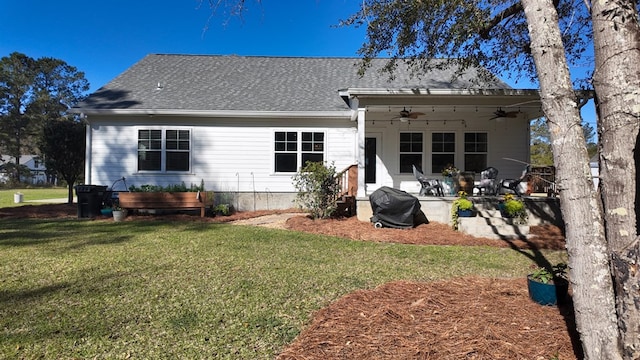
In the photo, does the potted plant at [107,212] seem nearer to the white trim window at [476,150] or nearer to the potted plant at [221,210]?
the potted plant at [221,210]

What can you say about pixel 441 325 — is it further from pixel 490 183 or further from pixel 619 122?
pixel 490 183

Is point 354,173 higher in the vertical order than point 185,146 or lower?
lower

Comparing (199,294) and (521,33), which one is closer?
(199,294)

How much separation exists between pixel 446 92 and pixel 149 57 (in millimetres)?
12617

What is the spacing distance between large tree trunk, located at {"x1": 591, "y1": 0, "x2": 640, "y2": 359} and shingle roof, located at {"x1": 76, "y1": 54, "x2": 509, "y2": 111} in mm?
8331

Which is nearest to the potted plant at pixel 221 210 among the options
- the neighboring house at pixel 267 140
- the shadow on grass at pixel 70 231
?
the neighboring house at pixel 267 140

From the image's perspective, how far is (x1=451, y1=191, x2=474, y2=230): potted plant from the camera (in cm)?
800

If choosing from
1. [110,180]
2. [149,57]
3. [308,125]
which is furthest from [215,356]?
[149,57]

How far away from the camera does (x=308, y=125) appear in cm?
1185

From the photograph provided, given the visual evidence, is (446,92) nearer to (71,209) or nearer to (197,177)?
(197,177)

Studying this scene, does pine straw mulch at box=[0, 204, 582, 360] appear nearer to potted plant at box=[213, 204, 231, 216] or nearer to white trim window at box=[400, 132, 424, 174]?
potted plant at box=[213, 204, 231, 216]

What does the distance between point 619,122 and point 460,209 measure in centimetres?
600

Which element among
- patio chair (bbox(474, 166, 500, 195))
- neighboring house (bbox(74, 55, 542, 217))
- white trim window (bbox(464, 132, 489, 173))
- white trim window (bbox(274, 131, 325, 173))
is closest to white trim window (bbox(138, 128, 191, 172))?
neighboring house (bbox(74, 55, 542, 217))

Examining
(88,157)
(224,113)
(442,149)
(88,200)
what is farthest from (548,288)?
(88,157)
